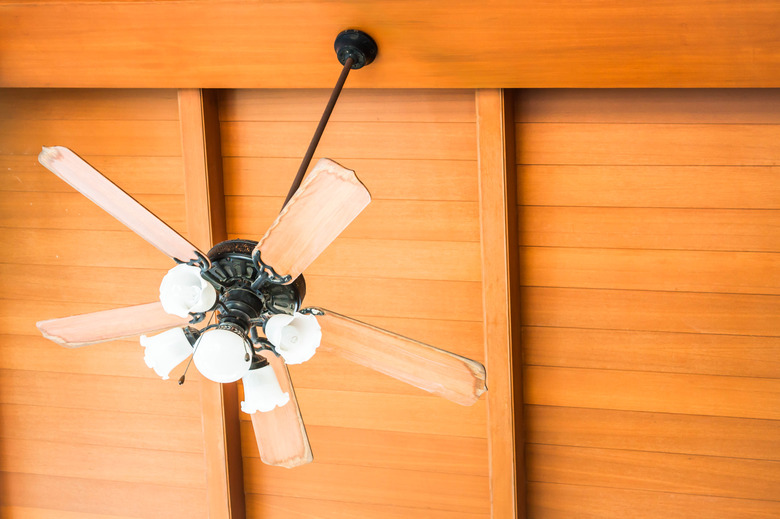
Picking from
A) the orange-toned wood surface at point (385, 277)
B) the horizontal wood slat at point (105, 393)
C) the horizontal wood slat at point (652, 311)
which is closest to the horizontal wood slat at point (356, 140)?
the orange-toned wood surface at point (385, 277)

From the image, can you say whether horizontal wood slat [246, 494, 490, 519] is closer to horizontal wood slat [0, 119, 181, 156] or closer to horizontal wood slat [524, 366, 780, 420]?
horizontal wood slat [524, 366, 780, 420]

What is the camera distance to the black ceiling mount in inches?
80.8

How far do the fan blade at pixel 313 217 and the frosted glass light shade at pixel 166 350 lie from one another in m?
0.24

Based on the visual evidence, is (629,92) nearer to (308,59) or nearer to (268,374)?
(308,59)

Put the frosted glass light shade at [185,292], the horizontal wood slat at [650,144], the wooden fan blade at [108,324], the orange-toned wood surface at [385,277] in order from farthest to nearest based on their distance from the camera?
the orange-toned wood surface at [385,277]
the horizontal wood slat at [650,144]
the wooden fan blade at [108,324]
the frosted glass light shade at [185,292]

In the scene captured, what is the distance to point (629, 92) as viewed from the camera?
7.27 feet

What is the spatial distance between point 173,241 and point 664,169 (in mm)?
1572

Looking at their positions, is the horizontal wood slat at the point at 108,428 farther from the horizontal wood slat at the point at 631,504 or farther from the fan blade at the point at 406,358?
the fan blade at the point at 406,358

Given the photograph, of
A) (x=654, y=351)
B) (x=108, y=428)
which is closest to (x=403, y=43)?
(x=654, y=351)

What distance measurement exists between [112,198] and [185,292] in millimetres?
233

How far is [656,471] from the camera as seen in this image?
2.43 meters

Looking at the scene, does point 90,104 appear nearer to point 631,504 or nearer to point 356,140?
point 356,140

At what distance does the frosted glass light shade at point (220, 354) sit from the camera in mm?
1198

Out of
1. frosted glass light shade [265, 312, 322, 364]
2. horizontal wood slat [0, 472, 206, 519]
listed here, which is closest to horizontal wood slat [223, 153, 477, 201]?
frosted glass light shade [265, 312, 322, 364]
